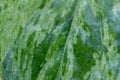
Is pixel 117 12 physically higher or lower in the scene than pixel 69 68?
higher

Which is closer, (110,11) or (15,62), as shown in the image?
(110,11)

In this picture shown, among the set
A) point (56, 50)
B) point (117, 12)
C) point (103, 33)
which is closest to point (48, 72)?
point (56, 50)

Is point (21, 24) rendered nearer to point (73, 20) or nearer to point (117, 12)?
point (73, 20)

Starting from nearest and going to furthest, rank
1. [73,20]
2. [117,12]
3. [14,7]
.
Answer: [117,12], [73,20], [14,7]

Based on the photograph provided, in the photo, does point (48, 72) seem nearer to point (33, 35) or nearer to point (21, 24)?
point (33, 35)

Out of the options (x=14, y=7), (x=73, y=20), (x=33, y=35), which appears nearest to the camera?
(x=73, y=20)

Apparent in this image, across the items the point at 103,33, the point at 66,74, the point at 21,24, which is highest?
the point at 21,24

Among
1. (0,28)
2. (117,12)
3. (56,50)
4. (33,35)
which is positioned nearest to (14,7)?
(0,28)
